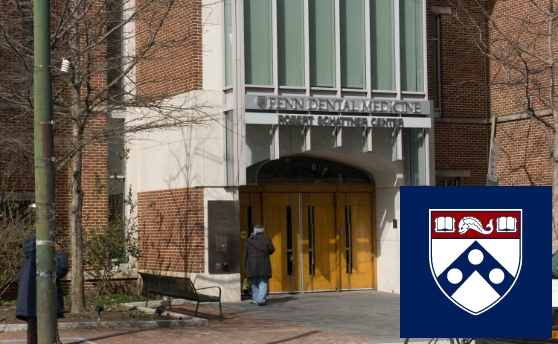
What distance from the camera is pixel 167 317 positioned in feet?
52.9

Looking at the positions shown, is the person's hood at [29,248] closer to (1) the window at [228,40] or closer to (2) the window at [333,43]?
(2) the window at [333,43]

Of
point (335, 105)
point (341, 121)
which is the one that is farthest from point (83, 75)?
point (341, 121)

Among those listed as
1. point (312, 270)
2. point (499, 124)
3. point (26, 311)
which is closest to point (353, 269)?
point (312, 270)

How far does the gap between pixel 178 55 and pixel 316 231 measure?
543 centimetres

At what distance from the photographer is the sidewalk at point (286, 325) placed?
13617 mm

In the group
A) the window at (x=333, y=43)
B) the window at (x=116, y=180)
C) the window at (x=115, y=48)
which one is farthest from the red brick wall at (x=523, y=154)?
the window at (x=115, y=48)

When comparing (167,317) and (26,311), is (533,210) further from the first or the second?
(167,317)

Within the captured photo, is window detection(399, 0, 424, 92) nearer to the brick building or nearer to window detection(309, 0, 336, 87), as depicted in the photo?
the brick building

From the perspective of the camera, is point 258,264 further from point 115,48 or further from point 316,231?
point 115,48

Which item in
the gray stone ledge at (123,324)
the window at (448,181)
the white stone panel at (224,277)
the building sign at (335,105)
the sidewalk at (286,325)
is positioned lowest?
the sidewalk at (286,325)

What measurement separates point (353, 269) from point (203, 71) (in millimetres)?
6372

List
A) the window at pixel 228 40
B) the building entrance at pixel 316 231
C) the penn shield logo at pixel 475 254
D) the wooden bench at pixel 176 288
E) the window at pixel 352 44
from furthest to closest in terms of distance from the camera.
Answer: the building entrance at pixel 316 231 < the window at pixel 352 44 < the window at pixel 228 40 < the wooden bench at pixel 176 288 < the penn shield logo at pixel 475 254

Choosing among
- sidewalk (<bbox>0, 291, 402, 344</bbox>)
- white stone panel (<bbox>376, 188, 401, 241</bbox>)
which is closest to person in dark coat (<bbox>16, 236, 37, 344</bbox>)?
sidewalk (<bbox>0, 291, 402, 344</bbox>)

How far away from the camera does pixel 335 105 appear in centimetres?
1978
